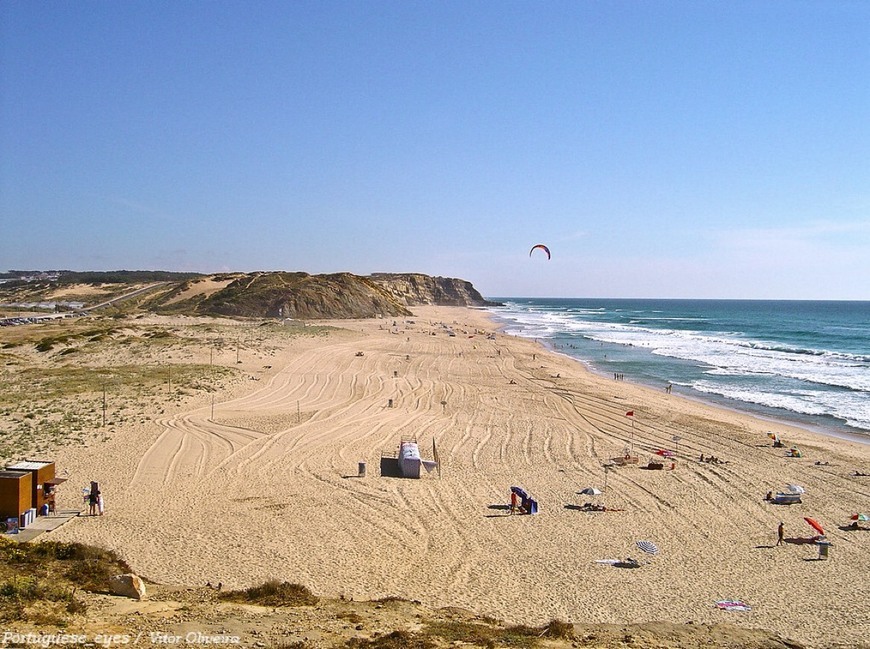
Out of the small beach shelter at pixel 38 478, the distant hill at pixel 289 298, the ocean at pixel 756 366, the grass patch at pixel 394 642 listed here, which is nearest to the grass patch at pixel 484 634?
the grass patch at pixel 394 642

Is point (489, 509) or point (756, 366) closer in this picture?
point (489, 509)

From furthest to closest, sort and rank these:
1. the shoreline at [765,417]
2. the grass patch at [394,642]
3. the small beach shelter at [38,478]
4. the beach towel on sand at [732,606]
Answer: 1. the shoreline at [765,417]
2. the small beach shelter at [38,478]
3. the beach towel on sand at [732,606]
4. the grass patch at [394,642]

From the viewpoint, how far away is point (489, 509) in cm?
1584

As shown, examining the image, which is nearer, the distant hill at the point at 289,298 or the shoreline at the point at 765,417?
Result: the shoreline at the point at 765,417

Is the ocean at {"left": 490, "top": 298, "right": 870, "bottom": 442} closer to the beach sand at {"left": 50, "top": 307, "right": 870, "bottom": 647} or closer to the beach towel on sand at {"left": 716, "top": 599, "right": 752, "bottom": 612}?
the beach sand at {"left": 50, "top": 307, "right": 870, "bottom": 647}

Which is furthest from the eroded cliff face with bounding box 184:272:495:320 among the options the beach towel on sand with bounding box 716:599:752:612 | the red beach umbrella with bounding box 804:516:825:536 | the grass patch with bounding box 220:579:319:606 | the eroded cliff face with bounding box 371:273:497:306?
the beach towel on sand with bounding box 716:599:752:612

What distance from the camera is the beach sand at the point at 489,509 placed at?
11.4 meters

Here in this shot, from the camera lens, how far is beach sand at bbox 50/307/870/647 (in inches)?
450

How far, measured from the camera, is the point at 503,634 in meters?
8.88

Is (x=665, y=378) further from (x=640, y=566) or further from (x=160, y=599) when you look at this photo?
(x=160, y=599)

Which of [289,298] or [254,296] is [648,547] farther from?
[254,296]

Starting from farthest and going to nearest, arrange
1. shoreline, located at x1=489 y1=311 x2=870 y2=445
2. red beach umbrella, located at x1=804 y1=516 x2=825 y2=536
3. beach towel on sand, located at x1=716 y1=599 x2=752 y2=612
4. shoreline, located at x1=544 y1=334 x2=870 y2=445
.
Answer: shoreline, located at x1=489 y1=311 x2=870 y2=445, shoreline, located at x1=544 y1=334 x2=870 y2=445, red beach umbrella, located at x1=804 y1=516 x2=825 y2=536, beach towel on sand, located at x1=716 y1=599 x2=752 y2=612

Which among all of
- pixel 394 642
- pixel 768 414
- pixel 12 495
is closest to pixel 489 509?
pixel 394 642

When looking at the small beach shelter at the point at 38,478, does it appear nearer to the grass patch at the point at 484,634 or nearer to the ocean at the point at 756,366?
the grass patch at the point at 484,634
